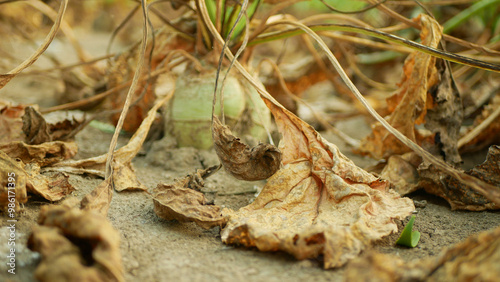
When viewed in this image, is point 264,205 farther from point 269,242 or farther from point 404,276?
point 404,276

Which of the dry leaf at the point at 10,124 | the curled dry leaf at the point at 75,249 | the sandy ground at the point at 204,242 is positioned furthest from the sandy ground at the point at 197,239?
the dry leaf at the point at 10,124

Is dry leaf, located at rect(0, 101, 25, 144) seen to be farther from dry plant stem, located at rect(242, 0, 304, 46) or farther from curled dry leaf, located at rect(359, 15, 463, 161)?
curled dry leaf, located at rect(359, 15, 463, 161)

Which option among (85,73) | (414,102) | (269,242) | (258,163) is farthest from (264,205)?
(85,73)

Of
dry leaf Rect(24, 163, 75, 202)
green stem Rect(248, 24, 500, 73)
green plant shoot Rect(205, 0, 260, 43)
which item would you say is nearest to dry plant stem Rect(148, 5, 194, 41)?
green plant shoot Rect(205, 0, 260, 43)

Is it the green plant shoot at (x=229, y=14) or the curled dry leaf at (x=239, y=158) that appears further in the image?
the green plant shoot at (x=229, y=14)

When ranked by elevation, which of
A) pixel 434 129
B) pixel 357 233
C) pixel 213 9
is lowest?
pixel 357 233

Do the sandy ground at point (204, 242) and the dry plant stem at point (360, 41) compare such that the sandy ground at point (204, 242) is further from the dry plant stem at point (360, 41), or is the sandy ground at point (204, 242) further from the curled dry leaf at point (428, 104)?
the dry plant stem at point (360, 41)
